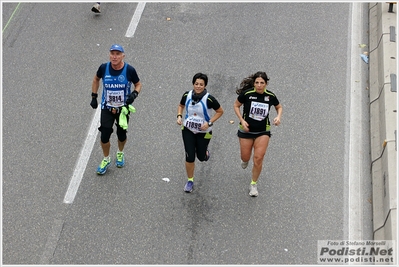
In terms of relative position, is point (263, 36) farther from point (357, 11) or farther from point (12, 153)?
point (12, 153)

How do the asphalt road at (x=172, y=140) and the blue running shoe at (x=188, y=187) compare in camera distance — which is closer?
the asphalt road at (x=172, y=140)

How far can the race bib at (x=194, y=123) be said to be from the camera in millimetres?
8609

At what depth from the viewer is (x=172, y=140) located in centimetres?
1019

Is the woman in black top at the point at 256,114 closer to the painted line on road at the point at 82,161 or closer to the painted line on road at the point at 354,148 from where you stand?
the painted line on road at the point at 354,148

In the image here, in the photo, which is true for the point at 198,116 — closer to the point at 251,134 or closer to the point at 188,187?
the point at 251,134

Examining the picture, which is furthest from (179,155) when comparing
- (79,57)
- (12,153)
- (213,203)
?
(79,57)

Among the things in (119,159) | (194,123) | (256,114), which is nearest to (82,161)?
(119,159)

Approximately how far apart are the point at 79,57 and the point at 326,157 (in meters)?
4.86

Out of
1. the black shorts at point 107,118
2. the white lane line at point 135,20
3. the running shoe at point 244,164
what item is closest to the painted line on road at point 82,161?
the black shorts at point 107,118

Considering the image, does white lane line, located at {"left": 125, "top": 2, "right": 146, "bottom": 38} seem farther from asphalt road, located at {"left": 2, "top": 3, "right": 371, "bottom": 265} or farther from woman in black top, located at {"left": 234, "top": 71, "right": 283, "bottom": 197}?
woman in black top, located at {"left": 234, "top": 71, "right": 283, "bottom": 197}

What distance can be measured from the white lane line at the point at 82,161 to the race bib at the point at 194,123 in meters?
1.87

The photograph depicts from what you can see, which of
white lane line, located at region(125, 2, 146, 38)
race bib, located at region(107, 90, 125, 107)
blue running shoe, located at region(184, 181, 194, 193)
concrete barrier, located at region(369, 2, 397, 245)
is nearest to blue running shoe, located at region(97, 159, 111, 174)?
race bib, located at region(107, 90, 125, 107)

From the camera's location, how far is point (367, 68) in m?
11.8

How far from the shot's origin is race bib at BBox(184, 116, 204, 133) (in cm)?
861
